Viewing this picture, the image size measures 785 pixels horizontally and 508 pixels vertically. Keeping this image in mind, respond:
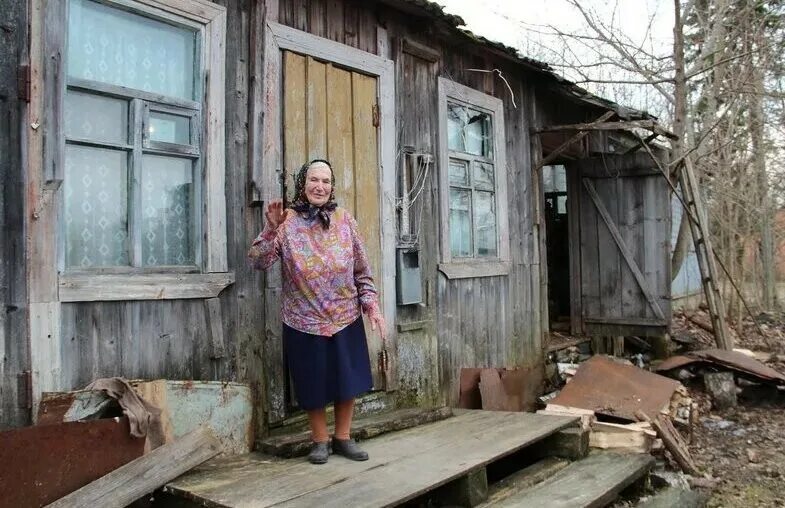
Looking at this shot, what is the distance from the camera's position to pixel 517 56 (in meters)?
6.37

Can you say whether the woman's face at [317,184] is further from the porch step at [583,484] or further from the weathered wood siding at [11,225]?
the porch step at [583,484]

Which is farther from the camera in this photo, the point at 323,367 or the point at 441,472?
the point at 323,367

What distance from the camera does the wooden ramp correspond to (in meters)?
3.11

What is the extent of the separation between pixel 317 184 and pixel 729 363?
576 centimetres

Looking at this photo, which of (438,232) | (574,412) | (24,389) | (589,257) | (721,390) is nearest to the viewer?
(24,389)

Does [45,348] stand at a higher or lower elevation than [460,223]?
lower

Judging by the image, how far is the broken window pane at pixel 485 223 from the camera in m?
6.52

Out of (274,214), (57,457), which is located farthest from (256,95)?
(57,457)

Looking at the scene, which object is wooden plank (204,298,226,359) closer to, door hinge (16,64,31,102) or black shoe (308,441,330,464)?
black shoe (308,441,330,464)

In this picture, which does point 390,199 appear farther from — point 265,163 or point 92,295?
point 92,295

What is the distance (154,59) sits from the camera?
379 cm

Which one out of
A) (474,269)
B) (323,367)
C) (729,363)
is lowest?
(729,363)

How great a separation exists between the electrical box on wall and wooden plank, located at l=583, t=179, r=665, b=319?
12.1ft

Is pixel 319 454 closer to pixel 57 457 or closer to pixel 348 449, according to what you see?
pixel 348 449
